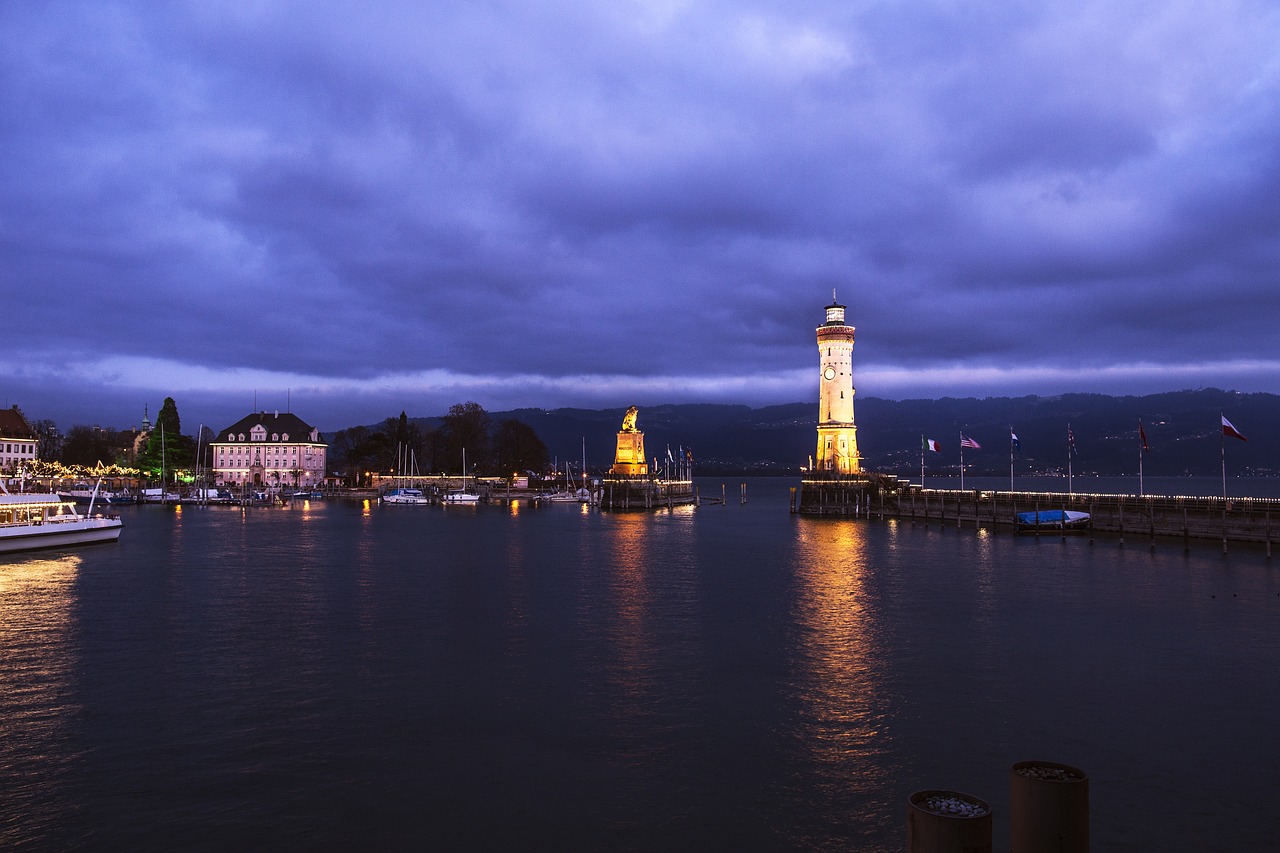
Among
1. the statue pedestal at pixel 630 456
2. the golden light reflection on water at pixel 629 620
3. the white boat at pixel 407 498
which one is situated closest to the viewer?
the golden light reflection on water at pixel 629 620

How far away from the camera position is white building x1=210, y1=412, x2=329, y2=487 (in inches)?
7087

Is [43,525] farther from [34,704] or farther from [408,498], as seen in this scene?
[408,498]

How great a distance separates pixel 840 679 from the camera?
2509 cm

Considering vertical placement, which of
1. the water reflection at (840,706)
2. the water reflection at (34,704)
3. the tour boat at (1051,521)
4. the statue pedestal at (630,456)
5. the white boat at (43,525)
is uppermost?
Result: the statue pedestal at (630,456)

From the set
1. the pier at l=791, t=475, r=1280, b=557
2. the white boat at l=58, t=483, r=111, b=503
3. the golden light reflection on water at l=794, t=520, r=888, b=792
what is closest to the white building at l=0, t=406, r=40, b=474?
the white boat at l=58, t=483, r=111, b=503

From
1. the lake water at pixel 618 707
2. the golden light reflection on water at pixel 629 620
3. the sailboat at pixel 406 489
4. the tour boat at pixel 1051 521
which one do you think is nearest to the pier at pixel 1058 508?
the tour boat at pixel 1051 521

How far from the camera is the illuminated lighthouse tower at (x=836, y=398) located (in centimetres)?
11531

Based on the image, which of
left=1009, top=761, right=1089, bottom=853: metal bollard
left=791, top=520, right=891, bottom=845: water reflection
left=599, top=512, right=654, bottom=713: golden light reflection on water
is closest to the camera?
left=1009, top=761, right=1089, bottom=853: metal bollard

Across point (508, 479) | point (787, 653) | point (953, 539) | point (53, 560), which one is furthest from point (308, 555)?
point (508, 479)

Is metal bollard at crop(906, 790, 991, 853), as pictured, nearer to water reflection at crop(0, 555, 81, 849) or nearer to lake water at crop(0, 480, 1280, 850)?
lake water at crop(0, 480, 1280, 850)

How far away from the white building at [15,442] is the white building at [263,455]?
3214 centimetres

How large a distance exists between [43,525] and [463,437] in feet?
355

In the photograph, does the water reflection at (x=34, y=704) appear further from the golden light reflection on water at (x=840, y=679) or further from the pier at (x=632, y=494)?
the pier at (x=632, y=494)

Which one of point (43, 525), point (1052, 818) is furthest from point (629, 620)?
point (43, 525)
